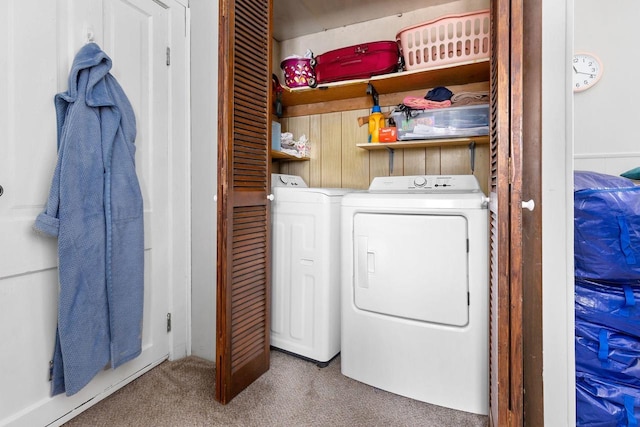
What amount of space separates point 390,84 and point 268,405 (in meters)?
1.89

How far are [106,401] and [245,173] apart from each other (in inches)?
49.3

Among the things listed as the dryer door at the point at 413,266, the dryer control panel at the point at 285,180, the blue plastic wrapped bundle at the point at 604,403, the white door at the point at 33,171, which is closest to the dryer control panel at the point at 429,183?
the dryer door at the point at 413,266

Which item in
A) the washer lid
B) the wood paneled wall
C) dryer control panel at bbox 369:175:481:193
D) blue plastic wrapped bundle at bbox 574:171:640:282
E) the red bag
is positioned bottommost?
blue plastic wrapped bundle at bbox 574:171:640:282

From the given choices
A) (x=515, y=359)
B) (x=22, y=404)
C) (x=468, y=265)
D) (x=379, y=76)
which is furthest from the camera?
(x=379, y=76)

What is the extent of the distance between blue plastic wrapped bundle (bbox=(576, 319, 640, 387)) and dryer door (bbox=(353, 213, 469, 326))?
16.8 inches

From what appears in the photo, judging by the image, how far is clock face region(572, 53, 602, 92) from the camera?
1845mm

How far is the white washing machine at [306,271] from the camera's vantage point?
6.03 ft

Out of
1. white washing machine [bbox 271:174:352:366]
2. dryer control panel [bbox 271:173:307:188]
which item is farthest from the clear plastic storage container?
dryer control panel [bbox 271:173:307:188]

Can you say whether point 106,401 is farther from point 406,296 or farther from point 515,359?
point 515,359

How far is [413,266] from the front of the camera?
1560 mm

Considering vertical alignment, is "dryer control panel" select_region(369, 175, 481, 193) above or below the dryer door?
above

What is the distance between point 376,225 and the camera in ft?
5.38

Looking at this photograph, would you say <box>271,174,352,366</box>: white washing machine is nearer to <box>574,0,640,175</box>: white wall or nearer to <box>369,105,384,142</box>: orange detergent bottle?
<box>369,105,384,142</box>: orange detergent bottle

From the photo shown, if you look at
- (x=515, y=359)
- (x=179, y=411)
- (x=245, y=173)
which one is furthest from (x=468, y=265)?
(x=179, y=411)
